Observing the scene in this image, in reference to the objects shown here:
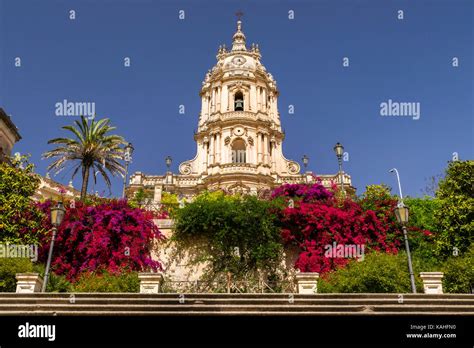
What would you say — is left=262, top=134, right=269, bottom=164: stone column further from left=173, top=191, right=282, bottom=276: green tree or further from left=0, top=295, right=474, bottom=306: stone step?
left=0, top=295, right=474, bottom=306: stone step

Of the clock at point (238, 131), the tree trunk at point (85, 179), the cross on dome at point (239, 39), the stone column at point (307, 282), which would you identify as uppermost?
the cross on dome at point (239, 39)

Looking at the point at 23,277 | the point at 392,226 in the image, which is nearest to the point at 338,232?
the point at 392,226

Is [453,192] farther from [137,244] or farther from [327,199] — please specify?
[137,244]

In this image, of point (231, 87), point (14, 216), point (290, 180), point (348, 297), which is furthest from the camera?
point (231, 87)

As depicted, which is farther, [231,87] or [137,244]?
[231,87]

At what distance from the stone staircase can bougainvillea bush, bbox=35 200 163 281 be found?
676 centimetres

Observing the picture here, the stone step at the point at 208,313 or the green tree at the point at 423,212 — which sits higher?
the green tree at the point at 423,212

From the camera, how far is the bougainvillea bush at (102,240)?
875 inches

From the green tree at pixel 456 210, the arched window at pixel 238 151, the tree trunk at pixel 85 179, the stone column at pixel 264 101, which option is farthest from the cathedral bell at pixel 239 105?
the green tree at pixel 456 210

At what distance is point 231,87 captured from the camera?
174 ft

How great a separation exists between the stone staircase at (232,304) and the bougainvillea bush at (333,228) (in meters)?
8.14

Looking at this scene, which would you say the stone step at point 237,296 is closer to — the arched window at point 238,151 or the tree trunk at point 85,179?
the tree trunk at point 85,179
